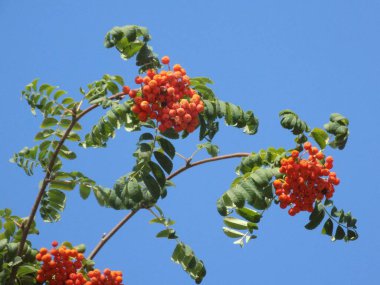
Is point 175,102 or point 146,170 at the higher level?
point 175,102

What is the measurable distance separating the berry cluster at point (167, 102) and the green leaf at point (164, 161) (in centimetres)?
18

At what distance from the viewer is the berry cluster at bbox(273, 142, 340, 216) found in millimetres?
5465

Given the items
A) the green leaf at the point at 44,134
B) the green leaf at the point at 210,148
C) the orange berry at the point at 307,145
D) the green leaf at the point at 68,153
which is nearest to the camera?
the orange berry at the point at 307,145

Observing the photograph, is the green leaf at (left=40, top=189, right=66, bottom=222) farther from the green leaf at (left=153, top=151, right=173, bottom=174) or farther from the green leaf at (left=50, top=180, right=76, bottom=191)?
the green leaf at (left=153, top=151, right=173, bottom=174)

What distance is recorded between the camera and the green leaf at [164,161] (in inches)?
212

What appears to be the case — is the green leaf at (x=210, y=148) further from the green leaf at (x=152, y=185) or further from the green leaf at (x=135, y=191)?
the green leaf at (x=135, y=191)

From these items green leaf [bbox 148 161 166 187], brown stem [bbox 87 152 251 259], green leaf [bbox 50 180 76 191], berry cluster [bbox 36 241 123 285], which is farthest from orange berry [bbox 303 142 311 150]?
green leaf [bbox 50 180 76 191]

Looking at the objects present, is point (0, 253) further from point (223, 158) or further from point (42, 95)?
point (223, 158)

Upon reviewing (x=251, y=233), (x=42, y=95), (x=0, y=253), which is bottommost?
(x=0, y=253)

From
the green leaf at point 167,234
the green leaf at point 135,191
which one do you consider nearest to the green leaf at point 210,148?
the green leaf at point 167,234

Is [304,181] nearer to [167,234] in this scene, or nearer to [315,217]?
[315,217]

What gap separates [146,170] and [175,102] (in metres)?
0.53

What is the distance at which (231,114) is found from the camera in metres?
5.88

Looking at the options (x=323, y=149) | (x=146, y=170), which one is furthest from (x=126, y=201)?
(x=323, y=149)
